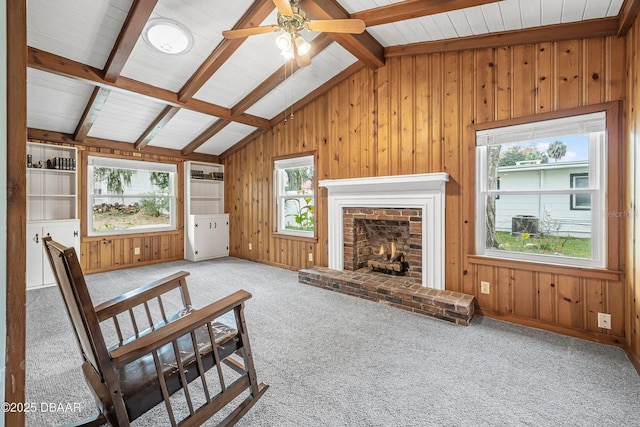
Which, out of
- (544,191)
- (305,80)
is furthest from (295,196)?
(544,191)

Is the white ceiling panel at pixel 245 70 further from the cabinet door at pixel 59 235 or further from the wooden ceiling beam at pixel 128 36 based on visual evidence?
the cabinet door at pixel 59 235

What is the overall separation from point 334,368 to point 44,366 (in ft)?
6.99

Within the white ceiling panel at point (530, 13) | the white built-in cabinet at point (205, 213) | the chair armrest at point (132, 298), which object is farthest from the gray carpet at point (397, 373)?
the white ceiling panel at point (530, 13)

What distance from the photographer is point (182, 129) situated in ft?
16.1

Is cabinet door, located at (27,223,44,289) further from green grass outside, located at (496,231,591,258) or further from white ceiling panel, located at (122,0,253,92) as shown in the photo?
green grass outside, located at (496,231,591,258)

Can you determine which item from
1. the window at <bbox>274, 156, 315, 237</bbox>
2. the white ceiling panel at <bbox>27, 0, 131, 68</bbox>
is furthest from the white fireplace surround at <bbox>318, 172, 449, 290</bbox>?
the white ceiling panel at <bbox>27, 0, 131, 68</bbox>

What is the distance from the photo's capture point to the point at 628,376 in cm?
192

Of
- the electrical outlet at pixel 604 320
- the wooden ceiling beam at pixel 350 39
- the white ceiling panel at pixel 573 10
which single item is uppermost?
the wooden ceiling beam at pixel 350 39

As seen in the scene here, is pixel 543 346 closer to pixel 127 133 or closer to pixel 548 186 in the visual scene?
pixel 548 186

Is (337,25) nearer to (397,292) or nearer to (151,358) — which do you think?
(151,358)

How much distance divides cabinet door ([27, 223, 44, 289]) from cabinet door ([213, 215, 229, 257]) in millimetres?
2651

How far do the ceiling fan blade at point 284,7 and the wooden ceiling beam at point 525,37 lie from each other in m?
1.90

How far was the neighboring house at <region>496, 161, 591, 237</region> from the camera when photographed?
256 centimetres

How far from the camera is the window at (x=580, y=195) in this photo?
8.26 feet
